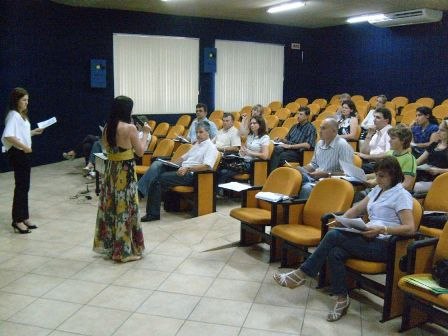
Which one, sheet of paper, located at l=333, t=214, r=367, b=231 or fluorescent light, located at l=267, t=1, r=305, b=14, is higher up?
fluorescent light, located at l=267, t=1, r=305, b=14

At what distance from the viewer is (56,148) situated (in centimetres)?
962

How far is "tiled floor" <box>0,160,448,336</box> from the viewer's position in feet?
9.75

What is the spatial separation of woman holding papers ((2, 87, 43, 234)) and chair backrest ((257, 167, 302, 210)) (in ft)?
7.67

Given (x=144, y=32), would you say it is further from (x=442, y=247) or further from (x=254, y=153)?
(x=442, y=247)

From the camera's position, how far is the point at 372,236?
120 inches

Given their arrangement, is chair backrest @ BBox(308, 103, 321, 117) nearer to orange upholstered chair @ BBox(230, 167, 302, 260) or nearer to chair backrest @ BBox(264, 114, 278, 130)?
chair backrest @ BBox(264, 114, 278, 130)

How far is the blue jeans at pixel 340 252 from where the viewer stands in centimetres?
307

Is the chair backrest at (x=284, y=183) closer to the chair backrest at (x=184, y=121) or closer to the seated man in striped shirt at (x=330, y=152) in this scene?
the seated man in striped shirt at (x=330, y=152)

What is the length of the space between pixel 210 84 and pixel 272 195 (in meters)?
8.13

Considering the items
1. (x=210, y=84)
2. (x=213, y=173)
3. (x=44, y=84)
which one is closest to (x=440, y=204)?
(x=213, y=173)

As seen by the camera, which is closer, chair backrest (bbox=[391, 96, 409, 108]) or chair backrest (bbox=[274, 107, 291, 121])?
chair backrest (bbox=[274, 107, 291, 121])

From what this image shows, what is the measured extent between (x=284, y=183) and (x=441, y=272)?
178 cm

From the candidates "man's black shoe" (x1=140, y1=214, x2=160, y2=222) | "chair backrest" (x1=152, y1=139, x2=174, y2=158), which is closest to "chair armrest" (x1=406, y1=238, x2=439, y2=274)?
"man's black shoe" (x1=140, y1=214, x2=160, y2=222)

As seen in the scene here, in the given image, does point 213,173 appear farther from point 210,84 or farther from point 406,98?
point 406,98
